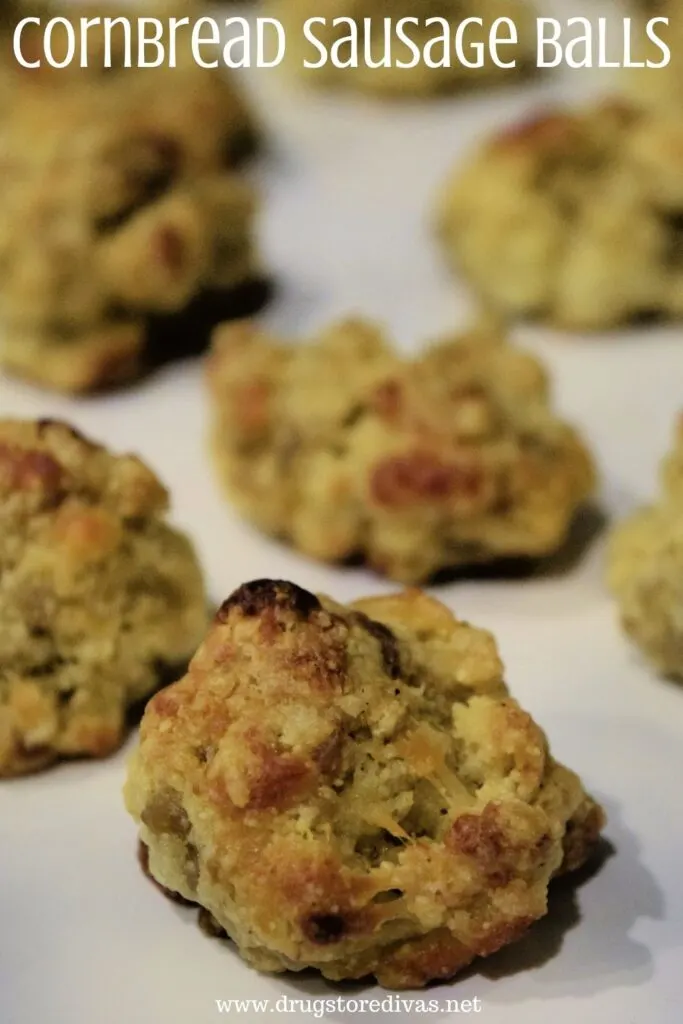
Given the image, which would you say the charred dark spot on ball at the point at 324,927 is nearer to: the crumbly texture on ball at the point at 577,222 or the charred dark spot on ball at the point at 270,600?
the charred dark spot on ball at the point at 270,600

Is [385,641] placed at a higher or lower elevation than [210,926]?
higher

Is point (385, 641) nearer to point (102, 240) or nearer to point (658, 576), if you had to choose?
point (658, 576)

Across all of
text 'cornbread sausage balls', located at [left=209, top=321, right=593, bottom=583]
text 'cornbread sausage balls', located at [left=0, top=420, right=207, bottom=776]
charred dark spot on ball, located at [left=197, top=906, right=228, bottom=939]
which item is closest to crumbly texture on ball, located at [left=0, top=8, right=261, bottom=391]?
text 'cornbread sausage balls', located at [left=209, top=321, right=593, bottom=583]

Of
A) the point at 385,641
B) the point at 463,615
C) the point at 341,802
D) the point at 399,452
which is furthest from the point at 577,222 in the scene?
the point at 341,802

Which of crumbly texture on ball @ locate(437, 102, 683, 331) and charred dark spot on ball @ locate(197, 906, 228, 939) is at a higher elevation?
crumbly texture on ball @ locate(437, 102, 683, 331)

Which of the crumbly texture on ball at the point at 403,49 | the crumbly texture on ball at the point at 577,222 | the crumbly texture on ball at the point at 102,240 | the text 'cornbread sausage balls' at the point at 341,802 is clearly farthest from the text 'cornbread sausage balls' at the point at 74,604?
the crumbly texture on ball at the point at 403,49

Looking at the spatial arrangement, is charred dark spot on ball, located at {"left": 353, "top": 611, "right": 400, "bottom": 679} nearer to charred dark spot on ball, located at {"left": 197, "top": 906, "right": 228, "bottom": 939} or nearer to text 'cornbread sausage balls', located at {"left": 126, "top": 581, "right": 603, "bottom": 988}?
text 'cornbread sausage balls', located at {"left": 126, "top": 581, "right": 603, "bottom": 988}
